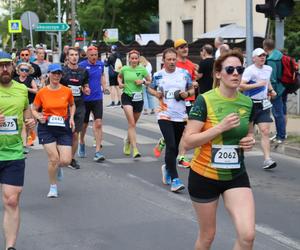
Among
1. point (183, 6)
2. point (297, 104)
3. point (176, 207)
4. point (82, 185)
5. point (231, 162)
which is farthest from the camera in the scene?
point (183, 6)

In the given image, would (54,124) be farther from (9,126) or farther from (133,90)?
(133,90)

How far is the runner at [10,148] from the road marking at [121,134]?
7.86 m

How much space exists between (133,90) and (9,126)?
5563mm

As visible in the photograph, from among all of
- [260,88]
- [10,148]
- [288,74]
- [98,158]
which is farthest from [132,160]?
[10,148]

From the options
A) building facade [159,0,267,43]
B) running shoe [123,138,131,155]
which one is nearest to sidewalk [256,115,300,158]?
running shoe [123,138,131,155]

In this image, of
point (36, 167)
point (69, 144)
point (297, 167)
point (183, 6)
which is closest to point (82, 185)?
point (69, 144)

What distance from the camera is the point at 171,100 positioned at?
8805 millimetres

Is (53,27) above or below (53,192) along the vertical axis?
above

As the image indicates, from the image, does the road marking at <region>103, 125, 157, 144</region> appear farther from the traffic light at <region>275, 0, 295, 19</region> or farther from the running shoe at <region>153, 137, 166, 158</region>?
the traffic light at <region>275, 0, 295, 19</region>

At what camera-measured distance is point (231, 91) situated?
468 centimetres

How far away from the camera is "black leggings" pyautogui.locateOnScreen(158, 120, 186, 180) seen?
27.9 ft

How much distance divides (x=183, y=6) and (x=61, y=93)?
3266cm

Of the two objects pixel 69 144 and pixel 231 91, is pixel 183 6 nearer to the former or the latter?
pixel 69 144

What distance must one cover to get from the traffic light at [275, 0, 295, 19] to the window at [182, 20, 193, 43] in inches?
1013
